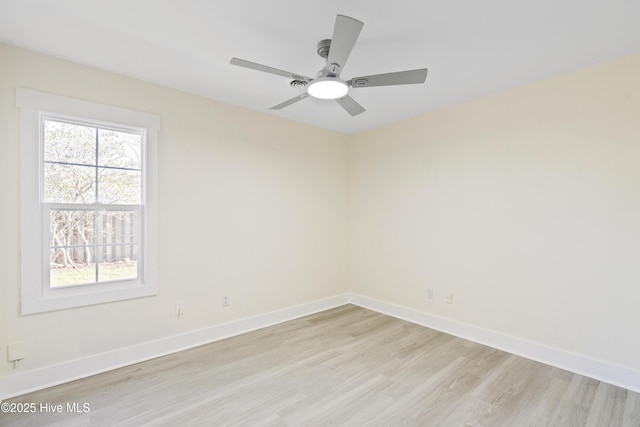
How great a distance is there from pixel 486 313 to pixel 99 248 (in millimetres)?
3740

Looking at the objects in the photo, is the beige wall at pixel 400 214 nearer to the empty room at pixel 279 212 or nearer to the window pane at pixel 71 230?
the empty room at pixel 279 212

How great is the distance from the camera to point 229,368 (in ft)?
8.57

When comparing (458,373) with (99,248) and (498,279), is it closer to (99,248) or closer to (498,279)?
(498,279)

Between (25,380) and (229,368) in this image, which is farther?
(229,368)

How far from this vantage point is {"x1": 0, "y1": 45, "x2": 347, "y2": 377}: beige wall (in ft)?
7.34

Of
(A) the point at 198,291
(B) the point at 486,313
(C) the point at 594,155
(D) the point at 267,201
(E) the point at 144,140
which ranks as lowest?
(B) the point at 486,313

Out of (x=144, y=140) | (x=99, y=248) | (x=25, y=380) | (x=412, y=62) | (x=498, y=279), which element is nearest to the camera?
(x=25, y=380)

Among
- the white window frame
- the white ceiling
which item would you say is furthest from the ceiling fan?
the white window frame

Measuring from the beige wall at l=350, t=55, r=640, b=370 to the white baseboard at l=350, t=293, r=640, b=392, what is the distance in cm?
6

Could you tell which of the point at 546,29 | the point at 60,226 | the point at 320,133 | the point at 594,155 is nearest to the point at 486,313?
the point at 594,155

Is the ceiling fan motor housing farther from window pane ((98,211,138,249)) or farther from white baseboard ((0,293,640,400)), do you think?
white baseboard ((0,293,640,400))

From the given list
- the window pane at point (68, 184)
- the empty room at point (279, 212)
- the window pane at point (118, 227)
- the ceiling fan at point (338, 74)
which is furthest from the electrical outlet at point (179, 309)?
the ceiling fan at point (338, 74)

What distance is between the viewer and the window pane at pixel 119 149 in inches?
104

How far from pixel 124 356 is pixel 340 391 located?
1.90m
